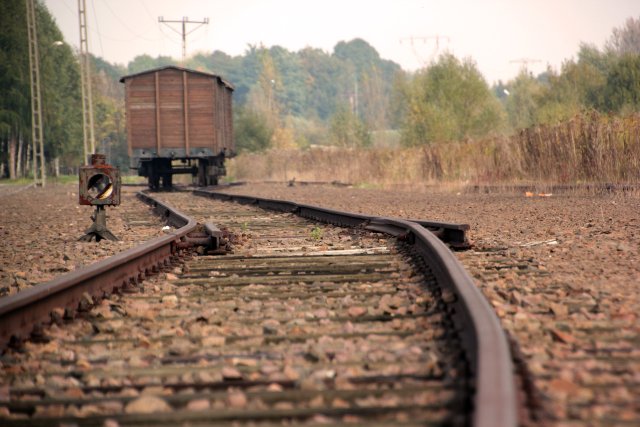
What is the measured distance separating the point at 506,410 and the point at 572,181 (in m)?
16.9

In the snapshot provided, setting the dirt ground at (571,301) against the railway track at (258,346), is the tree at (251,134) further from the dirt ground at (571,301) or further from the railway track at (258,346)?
the railway track at (258,346)

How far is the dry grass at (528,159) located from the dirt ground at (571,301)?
21.3 feet

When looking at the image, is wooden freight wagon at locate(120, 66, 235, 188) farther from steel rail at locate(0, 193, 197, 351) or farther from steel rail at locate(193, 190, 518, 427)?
steel rail at locate(193, 190, 518, 427)

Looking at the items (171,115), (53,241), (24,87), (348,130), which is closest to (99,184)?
(53,241)

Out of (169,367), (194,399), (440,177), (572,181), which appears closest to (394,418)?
(194,399)

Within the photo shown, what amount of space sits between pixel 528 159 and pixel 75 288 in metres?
16.4

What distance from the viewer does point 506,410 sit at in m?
2.04

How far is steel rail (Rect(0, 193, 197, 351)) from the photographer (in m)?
3.75

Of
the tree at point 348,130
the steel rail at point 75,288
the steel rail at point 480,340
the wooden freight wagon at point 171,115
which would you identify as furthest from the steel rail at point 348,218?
the tree at point 348,130

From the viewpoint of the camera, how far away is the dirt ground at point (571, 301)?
262cm

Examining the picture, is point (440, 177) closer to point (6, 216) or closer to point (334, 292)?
point (6, 216)

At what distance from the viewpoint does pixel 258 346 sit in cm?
357

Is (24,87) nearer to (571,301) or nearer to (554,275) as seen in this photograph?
(554,275)

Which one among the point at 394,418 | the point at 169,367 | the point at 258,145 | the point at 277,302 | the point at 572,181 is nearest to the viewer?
the point at 394,418
